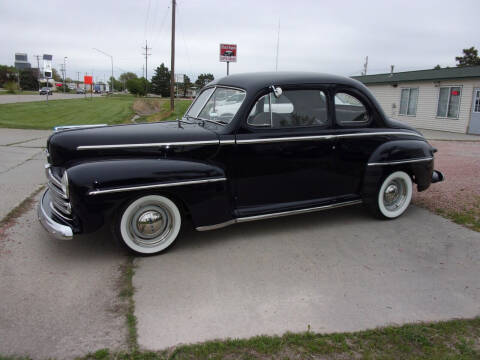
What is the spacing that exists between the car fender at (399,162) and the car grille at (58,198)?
332 centimetres

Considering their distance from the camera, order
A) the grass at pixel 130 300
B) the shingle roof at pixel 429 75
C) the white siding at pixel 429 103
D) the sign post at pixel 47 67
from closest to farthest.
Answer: the grass at pixel 130 300 → the shingle roof at pixel 429 75 → the white siding at pixel 429 103 → the sign post at pixel 47 67

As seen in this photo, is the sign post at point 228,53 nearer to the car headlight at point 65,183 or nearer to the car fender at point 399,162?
the car fender at point 399,162

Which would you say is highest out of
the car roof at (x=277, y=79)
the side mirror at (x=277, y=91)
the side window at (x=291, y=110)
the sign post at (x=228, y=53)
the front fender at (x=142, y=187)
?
the sign post at (x=228, y=53)

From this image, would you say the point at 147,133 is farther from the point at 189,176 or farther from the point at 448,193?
the point at 448,193

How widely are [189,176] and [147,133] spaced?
63cm

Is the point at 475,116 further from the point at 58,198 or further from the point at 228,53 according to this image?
the point at 58,198

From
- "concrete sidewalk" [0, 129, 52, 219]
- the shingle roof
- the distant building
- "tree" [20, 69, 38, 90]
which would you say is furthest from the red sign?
the distant building

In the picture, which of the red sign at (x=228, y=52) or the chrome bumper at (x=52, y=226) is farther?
the red sign at (x=228, y=52)

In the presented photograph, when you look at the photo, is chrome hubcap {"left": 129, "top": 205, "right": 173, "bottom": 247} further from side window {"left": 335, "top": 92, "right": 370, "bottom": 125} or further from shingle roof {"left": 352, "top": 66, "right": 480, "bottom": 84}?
shingle roof {"left": 352, "top": 66, "right": 480, "bottom": 84}

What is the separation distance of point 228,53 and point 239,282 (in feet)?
49.8

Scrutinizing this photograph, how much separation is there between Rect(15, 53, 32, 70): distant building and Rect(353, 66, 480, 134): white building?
116 meters

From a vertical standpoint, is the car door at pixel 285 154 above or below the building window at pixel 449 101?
below

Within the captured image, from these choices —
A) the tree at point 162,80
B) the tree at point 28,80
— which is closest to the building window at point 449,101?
the tree at point 162,80

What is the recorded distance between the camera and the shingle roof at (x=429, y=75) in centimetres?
1740
